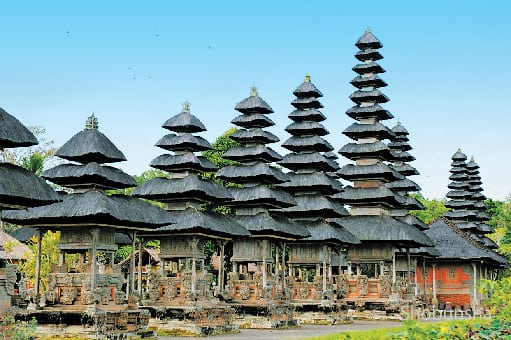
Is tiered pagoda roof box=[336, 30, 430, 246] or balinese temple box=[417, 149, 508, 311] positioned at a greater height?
tiered pagoda roof box=[336, 30, 430, 246]

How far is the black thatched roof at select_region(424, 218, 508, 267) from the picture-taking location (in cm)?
5819

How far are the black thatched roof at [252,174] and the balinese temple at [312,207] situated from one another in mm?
3318

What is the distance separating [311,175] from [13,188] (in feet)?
78.4

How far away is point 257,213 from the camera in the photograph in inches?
1559

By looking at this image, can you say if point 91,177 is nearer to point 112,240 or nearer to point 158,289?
point 112,240

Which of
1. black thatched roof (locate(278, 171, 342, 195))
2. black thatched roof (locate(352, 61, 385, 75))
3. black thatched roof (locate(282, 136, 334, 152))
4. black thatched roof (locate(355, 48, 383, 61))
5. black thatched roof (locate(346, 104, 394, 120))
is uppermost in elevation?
black thatched roof (locate(355, 48, 383, 61))

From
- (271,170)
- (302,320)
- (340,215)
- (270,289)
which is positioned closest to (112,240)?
(270,289)

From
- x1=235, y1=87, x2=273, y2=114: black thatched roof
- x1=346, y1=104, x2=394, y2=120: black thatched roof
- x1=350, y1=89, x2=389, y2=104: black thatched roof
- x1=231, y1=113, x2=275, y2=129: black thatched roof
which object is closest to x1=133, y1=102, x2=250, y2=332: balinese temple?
x1=231, y1=113, x2=275, y2=129: black thatched roof

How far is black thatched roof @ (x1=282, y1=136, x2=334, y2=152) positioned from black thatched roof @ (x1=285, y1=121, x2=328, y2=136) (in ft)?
1.18

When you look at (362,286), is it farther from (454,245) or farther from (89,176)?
(89,176)

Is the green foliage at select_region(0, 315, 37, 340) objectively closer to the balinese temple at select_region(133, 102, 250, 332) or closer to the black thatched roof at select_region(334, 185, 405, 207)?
the balinese temple at select_region(133, 102, 250, 332)

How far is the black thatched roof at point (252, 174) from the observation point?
3966 cm

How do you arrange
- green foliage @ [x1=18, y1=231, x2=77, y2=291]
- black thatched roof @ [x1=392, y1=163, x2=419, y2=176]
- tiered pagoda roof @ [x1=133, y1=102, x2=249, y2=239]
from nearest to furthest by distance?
tiered pagoda roof @ [x1=133, y1=102, x2=249, y2=239]
green foliage @ [x1=18, y1=231, x2=77, y2=291]
black thatched roof @ [x1=392, y1=163, x2=419, y2=176]

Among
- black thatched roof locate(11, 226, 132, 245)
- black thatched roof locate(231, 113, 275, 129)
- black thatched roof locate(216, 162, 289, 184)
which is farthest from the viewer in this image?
black thatched roof locate(231, 113, 275, 129)
